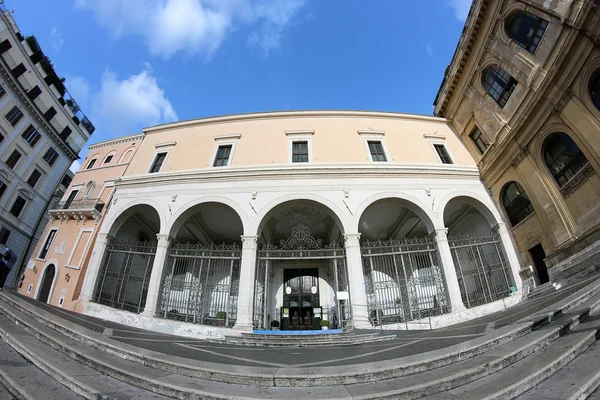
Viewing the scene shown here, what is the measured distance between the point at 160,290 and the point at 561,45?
1702cm

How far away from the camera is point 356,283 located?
30.9 ft

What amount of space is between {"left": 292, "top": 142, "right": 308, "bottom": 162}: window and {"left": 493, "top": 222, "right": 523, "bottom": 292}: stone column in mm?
9142

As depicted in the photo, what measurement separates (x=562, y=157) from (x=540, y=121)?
1582mm

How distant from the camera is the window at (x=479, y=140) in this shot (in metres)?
13.1

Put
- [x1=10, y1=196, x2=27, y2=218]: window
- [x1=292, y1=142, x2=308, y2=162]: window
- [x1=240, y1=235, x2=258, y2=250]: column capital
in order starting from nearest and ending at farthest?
[x1=240, y1=235, x2=258, y2=250]: column capital, [x1=292, y1=142, x2=308, y2=162]: window, [x1=10, y1=196, x2=27, y2=218]: window

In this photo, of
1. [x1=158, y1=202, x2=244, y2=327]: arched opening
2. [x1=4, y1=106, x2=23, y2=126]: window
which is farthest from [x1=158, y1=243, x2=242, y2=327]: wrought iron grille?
[x1=4, y1=106, x2=23, y2=126]: window

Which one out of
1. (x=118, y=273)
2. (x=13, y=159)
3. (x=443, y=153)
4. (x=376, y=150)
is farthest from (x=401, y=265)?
(x=13, y=159)

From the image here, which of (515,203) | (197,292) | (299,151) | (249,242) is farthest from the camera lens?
(299,151)

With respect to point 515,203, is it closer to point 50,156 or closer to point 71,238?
point 71,238

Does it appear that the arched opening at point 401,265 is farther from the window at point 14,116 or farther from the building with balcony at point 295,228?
the window at point 14,116

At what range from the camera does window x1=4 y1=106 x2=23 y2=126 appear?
18.6m

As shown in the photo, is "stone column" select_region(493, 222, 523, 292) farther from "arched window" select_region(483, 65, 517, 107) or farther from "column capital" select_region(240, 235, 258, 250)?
"column capital" select_region(240, 235, 258, 250)

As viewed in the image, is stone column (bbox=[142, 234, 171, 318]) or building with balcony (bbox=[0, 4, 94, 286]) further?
building with balcony (bbox=[0, 4, 94, 286])

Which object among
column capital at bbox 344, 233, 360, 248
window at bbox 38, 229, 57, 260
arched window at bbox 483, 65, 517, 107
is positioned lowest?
column capital at bbox 344, 233, 360, 248
